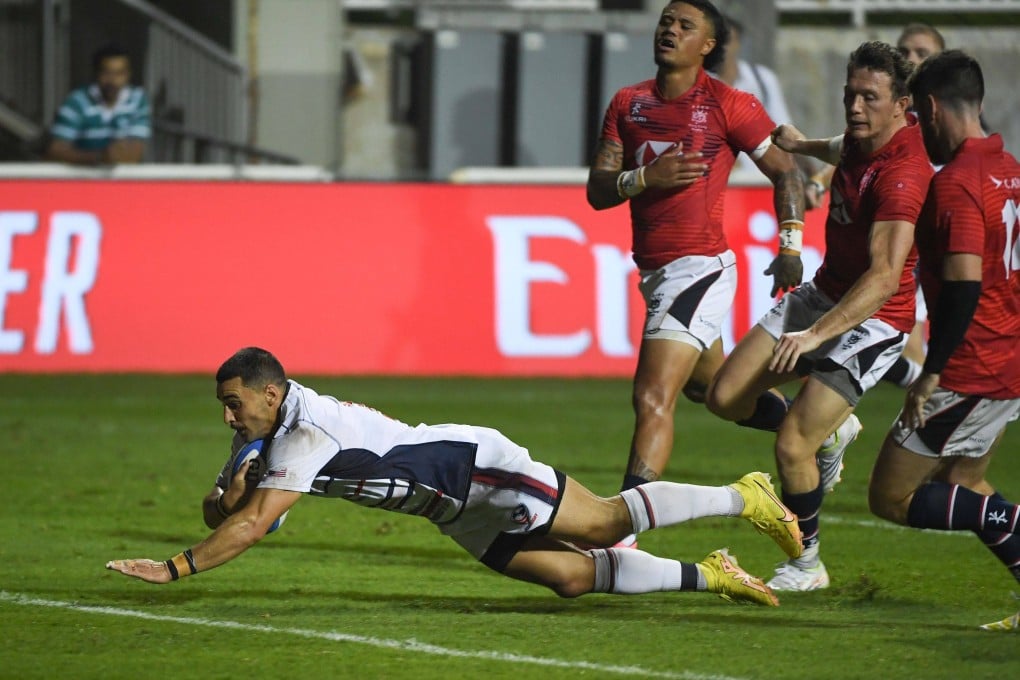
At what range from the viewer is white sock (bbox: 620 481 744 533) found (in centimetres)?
640

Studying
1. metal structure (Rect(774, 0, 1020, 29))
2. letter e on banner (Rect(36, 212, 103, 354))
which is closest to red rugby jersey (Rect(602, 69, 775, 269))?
letter e on banner (Rect(36, 212, 103, 354))

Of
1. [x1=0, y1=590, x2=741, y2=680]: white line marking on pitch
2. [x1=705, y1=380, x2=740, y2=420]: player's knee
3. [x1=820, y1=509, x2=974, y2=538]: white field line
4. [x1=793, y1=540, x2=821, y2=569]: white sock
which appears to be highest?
[x1=705, y1=380, x2=740, y2=420]: player's knee

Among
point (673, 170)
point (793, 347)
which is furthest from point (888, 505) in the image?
point (673, 170)

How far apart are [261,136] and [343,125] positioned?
150 cm

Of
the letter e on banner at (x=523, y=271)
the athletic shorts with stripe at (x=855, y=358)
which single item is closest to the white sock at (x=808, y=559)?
the athletic shorts with stripe at (x=855, y=358)

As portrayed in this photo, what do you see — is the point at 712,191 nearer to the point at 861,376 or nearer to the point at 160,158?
the point at 861,376

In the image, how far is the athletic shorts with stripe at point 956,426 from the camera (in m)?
6.23

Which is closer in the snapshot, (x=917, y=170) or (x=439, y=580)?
(x=917, y=170)

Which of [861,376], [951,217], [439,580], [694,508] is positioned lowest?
[439,580]

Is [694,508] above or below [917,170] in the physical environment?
below

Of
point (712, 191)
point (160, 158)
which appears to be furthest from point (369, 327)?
point (712, 191)

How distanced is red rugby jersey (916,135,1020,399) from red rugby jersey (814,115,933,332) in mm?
176

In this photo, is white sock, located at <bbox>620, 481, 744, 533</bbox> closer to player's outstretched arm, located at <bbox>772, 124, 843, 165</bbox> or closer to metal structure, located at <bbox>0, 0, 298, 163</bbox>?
player's outstretched arm, located at <bbox>772, 124, 843, 165</bbox>

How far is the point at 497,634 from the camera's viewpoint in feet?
20.1
